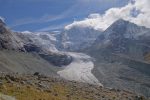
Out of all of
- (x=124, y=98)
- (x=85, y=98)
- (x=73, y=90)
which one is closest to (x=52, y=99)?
(x=85, y=98)

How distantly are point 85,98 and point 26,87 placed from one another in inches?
499

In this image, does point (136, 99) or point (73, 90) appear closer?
point (73, 90)

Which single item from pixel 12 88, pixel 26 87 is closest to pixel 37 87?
pixel 26 87

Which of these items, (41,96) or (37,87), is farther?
(37,87)

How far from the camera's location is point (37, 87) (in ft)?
201

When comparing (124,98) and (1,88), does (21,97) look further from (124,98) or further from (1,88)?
(124,98)

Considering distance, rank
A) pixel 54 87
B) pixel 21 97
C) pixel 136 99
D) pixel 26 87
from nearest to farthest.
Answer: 1. pixel 21 97
2. pixel 26 87
3. pixel 54 87
4. pixel 136 99

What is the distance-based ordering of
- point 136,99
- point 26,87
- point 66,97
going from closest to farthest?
point 26,87 → point 66,97 → point 136,99

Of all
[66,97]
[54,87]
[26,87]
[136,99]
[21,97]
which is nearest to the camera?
[21,97]

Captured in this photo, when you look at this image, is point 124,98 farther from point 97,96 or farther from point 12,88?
point 12,88

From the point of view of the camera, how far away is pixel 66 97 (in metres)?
63.0

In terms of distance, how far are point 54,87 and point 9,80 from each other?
12.5m

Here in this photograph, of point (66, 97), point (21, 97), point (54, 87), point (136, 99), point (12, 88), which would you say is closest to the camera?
point (21, 97)

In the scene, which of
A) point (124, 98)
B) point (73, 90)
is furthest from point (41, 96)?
point (124, 98)
